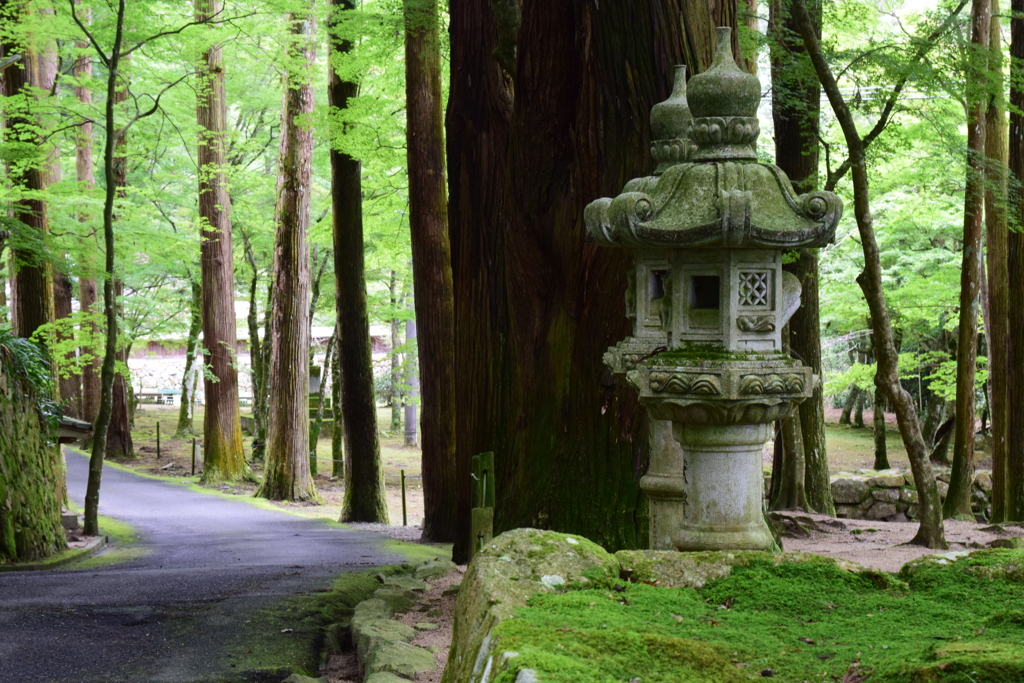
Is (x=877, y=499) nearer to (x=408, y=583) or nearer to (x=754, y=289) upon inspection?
(x=408, y=583)

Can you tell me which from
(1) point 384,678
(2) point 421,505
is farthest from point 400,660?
(2) point 421,505

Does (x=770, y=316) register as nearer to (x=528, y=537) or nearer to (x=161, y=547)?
(x=528, y=537)

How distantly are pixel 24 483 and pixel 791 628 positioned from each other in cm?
1022

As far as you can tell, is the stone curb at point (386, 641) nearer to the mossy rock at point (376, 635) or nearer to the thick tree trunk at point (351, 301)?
the mossy rock at point (376, 635)

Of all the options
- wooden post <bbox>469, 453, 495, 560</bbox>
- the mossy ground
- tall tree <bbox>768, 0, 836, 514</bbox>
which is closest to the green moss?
wooden post <bbox>469, 453, 495, 560</bbox>

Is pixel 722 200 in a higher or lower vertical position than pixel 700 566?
higher

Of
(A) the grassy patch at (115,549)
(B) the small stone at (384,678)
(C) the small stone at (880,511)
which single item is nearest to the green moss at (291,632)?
(B) the small stone at (384,678)

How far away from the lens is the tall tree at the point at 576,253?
665 cm

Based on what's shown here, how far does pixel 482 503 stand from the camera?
6.78 meters

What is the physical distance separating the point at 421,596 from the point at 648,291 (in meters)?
3.95

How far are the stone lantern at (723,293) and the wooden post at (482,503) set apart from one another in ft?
7.60

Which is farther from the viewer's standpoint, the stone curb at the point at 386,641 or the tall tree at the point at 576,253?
the tall tree at the point at 576,253

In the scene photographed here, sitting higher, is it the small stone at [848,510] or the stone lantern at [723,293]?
the stone lantern at [723,293]

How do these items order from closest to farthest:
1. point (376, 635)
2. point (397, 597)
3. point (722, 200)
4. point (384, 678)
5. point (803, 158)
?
point (722, 200)
point (384, 678)
point (376, 635)
point (397, 597)
point (803, 158)
